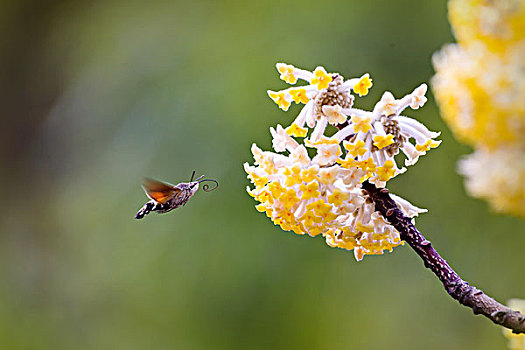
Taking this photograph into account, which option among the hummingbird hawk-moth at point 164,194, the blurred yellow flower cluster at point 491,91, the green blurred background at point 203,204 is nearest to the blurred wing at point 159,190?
the hummingbird hawk-moth at point 164,194

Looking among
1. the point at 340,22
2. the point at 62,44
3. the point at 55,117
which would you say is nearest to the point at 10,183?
the point at 55,117

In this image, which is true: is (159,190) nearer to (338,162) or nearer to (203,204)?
(338,162)

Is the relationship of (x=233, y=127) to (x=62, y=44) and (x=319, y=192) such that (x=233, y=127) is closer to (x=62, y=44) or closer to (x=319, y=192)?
(x=62, y=44)

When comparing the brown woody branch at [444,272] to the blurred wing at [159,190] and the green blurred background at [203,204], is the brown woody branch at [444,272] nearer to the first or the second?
the blurred wing at [159,190]

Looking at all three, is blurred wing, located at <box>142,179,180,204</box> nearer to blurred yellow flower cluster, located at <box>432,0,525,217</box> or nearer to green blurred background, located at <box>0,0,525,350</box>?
blurred yellow flower cluster, located at <box>432,0,525,217</box>

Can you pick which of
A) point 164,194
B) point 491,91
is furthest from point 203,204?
point 491,91

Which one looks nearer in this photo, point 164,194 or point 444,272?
point 444,272

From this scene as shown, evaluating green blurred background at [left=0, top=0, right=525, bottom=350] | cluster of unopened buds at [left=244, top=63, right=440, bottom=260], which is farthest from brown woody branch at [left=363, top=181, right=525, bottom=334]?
green blurred background at [left=0, top=0, right=525, bottom=350]
